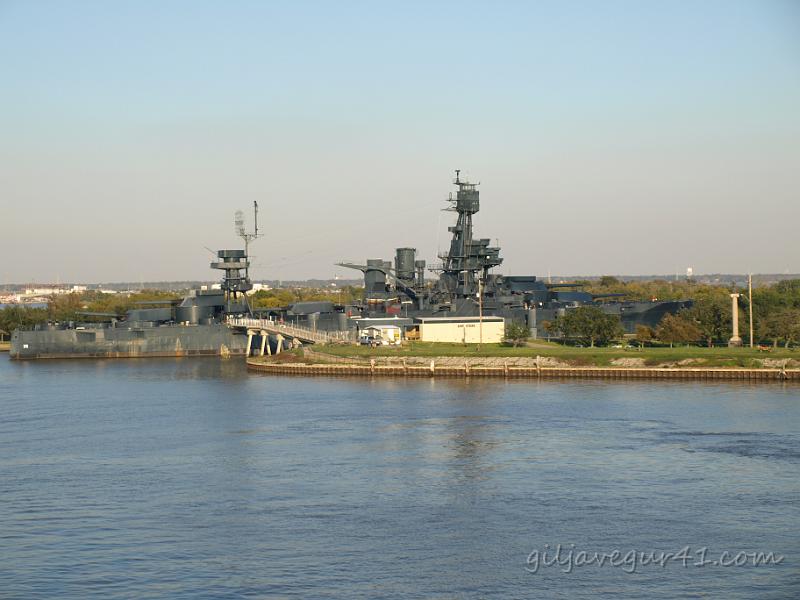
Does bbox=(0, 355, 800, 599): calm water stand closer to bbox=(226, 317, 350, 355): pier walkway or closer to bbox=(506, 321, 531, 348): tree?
bbox=(506, 321, 531, 348): tree

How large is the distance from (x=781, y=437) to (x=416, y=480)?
10.4 meters

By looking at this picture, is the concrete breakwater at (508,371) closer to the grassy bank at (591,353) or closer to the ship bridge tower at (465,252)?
the grassy bank at (591,353)

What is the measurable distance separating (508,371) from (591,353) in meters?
3.96

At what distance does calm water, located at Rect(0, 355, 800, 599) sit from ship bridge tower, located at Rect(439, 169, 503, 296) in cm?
2862

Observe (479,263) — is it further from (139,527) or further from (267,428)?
(139,527)

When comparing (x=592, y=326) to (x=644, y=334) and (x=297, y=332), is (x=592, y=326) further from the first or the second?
(x=297, y=332)

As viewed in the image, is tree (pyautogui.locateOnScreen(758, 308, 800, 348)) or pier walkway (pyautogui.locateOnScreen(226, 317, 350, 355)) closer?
tree (pyautogui.locateOnScreen(758, 308, 800, 348))

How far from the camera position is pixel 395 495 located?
23.4m

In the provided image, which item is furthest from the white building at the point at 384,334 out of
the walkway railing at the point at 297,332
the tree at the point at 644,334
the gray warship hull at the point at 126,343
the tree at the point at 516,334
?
the tree at the point at 644,334

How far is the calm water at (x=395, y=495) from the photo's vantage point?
18.0 meters

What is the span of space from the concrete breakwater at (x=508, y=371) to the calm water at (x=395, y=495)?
16.6ft

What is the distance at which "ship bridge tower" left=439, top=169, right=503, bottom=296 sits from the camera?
221 ft

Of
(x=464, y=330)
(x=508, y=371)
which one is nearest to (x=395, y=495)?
(x=508, y=371)

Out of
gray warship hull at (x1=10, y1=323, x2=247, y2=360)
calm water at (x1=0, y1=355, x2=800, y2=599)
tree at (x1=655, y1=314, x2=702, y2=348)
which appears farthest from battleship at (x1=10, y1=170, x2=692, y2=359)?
calm water at (x1=0, y1=355, x2=800, y2=599)
